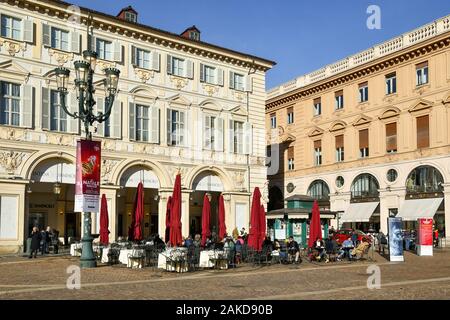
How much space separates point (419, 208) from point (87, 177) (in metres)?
25.5

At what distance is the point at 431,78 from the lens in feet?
128

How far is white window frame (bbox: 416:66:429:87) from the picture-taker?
130 ft

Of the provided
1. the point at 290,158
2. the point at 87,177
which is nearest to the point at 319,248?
the point at 87,177

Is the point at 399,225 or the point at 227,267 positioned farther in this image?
the point at 399,225

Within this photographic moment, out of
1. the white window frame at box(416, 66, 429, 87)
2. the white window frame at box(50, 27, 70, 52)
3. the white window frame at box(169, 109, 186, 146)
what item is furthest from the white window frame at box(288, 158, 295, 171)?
the white window frame at box(50, 27, 70, 52)

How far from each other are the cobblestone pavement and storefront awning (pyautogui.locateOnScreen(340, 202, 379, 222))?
65.7ft

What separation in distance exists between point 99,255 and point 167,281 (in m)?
8.62

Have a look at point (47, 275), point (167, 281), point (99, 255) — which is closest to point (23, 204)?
point (99, 255)

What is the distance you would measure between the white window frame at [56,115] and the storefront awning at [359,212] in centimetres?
2265

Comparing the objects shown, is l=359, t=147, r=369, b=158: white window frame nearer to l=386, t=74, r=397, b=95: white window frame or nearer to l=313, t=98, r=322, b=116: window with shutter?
l=386, t=74, r=397, b=95: white window frame

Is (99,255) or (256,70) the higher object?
(256,70)

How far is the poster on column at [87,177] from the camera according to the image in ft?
64.8
